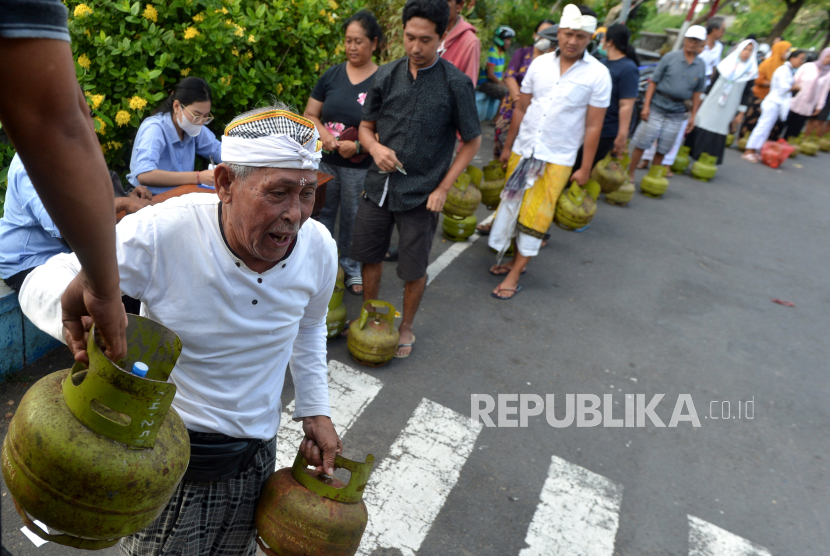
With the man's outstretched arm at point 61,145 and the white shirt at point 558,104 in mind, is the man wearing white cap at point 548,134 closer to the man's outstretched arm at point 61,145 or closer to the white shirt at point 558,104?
the white shirt at point 558,104

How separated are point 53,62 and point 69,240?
0.25 m

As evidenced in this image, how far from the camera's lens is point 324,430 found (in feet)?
6.25

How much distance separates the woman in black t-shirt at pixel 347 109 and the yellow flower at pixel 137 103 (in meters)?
1.15

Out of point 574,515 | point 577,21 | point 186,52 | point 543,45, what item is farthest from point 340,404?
point 543,45

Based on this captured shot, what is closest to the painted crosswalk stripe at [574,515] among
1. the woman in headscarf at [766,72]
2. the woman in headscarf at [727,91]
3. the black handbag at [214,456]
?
the black handbag at [214,456]

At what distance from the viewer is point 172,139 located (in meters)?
3.88

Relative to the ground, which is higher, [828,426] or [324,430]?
[324,430]

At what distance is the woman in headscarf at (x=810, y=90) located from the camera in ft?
42.4

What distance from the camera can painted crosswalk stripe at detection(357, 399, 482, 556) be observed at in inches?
110

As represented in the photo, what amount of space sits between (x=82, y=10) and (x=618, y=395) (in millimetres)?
4558

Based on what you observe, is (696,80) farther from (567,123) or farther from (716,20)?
(567,123)

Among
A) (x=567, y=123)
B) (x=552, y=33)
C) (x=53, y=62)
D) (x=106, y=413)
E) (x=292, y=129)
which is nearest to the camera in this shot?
(x=53, y=62)

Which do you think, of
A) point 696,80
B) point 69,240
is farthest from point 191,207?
point 696,80

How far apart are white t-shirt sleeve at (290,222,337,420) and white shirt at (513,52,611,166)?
11.6 feet
